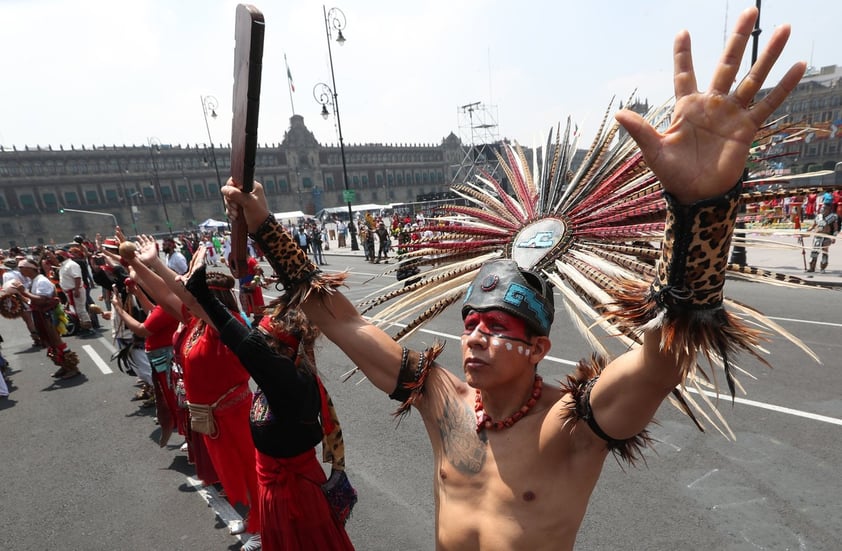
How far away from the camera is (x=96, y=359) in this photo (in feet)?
26.8

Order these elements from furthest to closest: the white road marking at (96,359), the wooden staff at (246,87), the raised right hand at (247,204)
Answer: the white road marking at (96,359) < the raised right hand at (247,204) < the wooden staff at (246,87)

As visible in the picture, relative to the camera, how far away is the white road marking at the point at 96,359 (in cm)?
749

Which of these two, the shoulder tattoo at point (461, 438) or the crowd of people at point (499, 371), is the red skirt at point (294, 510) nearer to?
the crowd of people at point (499, 371)

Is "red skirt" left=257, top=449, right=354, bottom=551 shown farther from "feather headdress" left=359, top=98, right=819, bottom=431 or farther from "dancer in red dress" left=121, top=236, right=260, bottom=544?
"feather headdress" left=359, top=98, right=819, bottom=431

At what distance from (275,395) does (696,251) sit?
1.89 meters

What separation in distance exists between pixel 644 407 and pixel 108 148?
71.6 metres

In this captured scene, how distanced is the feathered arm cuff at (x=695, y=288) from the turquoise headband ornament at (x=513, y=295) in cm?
45

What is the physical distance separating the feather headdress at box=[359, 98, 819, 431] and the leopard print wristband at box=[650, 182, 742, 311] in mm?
151

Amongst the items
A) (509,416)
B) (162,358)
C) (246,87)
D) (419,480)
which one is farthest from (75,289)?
(509,416)

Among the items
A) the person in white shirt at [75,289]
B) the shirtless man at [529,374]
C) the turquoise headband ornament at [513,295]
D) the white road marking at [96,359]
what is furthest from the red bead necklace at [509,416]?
the person in white shirt at [75,289]

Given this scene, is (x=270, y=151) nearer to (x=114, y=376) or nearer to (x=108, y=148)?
(x=108, y=148)

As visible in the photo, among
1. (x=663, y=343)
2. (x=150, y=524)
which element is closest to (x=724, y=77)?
(x=663, y=343)

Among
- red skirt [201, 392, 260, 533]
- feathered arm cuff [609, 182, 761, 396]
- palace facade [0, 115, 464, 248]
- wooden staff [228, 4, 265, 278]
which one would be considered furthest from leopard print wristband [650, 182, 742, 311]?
palace facade [0, 115, 464, 248]

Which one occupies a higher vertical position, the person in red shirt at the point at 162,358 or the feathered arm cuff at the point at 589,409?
the feathered arm cuff at the point at 589,409
